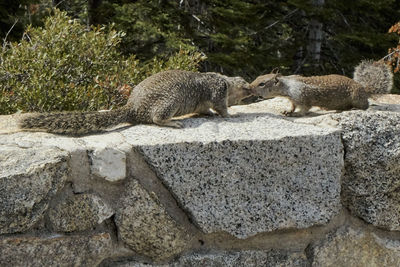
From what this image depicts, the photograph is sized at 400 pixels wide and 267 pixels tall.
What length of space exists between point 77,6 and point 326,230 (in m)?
12.9

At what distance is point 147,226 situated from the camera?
280cm

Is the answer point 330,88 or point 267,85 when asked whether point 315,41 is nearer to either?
point 267,85

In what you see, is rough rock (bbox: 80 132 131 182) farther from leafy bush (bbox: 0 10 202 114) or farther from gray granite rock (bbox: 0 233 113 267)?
leafy bush (bbox: 0 10 202 114)

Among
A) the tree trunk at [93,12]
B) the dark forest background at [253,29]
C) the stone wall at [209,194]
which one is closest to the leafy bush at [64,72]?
the stone wall at [209,194]

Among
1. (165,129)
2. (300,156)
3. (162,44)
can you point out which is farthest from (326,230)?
(162,44)

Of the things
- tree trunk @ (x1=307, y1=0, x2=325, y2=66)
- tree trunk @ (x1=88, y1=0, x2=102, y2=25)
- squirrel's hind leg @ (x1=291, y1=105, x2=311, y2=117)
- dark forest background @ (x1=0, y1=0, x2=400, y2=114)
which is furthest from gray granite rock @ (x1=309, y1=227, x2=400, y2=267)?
tree trunk @ (x1=88, y1=0, x2=102, y2=25)

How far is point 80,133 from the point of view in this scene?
3004 millimetres

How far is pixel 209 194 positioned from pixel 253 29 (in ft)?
31.6

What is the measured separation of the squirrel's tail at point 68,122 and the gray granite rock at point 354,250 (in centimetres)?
138

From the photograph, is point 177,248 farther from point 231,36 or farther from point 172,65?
point 231,36

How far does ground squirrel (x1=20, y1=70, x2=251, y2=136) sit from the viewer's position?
297cm

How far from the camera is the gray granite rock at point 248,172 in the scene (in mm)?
2822

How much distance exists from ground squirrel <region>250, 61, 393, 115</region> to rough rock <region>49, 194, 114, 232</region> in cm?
162

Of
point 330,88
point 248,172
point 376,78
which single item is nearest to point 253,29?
point 376,78
